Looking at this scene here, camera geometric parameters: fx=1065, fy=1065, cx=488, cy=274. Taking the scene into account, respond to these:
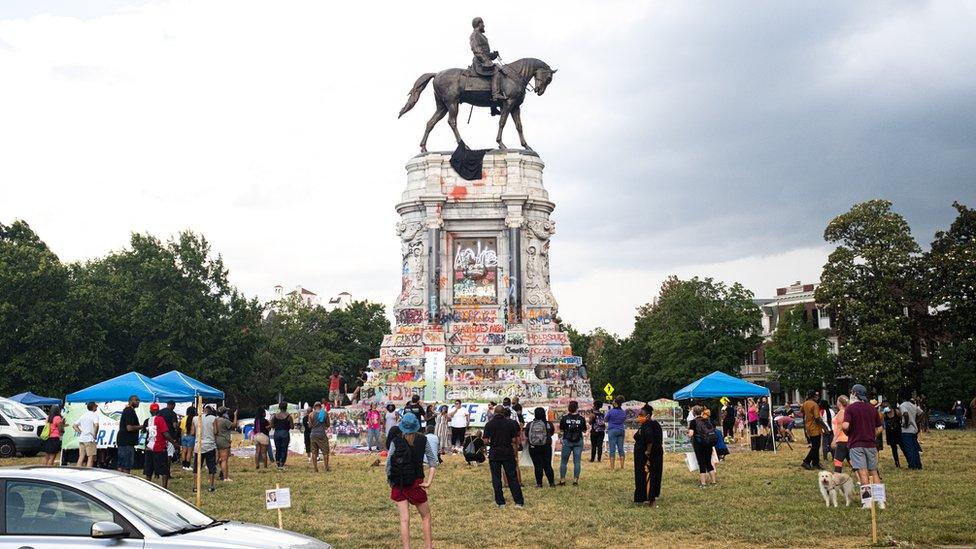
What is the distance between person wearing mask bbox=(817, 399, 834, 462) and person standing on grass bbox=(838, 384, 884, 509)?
7.87 meters

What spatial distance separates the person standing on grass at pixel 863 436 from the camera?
17.8m

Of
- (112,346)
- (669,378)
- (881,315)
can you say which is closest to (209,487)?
(112,346)

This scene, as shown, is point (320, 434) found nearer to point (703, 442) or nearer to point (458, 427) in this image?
point (458, 427)

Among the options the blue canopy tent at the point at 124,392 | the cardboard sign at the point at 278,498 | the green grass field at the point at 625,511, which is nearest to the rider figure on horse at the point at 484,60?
the blue canopy tent at the point at 124,392

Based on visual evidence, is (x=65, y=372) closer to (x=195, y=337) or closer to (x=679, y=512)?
(x=195, y=337)

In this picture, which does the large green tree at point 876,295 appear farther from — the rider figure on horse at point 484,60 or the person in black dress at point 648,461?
the person in black dress at point 648,461

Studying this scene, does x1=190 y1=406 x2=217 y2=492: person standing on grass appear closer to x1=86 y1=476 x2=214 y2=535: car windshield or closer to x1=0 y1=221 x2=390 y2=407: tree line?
x1=86 y1=476 x2=214 y2=535: car windshield

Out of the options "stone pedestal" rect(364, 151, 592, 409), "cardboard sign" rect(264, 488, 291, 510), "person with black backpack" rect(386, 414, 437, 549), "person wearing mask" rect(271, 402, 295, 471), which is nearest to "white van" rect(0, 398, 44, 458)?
"person wearing mask" rect(271, 402, 295, 471)

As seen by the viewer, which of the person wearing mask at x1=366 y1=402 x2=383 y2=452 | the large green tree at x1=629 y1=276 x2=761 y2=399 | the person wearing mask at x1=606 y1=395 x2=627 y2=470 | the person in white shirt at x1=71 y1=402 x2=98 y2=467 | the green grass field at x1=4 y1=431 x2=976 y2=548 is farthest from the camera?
the large green tree at x1=629 y1=276 x2=761 y2=399

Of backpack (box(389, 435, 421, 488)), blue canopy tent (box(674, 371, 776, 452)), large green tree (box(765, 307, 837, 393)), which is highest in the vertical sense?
large green tree (box(765, 307, 837, 393))

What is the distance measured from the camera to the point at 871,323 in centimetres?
5853

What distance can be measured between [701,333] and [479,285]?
34.1 meters

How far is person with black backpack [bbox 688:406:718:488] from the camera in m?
21.3

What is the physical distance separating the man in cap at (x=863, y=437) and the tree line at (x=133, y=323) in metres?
44.2
